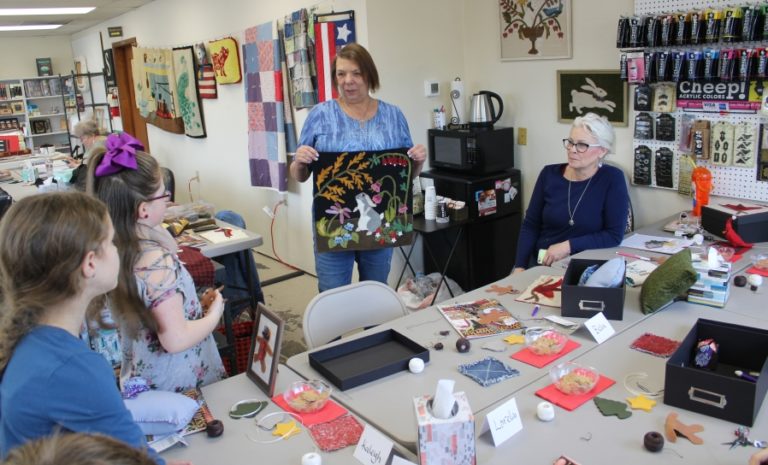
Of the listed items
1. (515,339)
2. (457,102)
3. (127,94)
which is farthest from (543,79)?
(127,94)

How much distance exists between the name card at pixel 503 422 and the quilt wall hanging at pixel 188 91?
574 centimetres

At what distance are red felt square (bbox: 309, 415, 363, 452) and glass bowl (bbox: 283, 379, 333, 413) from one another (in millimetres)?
70

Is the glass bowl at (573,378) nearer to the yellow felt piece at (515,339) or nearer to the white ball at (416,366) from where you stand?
the yellow felt piece at (515,339)

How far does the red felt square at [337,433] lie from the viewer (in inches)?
59.4

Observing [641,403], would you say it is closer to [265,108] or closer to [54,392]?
[54,392]

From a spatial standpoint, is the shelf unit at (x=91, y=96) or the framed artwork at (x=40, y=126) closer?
the shelf unit at (x=91, y=96)

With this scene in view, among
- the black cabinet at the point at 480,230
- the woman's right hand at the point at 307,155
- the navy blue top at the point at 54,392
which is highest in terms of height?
the woman's right hand at the point at 307,155

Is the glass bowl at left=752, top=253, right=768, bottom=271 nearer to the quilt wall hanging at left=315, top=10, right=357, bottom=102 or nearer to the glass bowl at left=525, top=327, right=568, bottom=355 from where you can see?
the glass bowl at left=525, top=327, right=568, bottom=355

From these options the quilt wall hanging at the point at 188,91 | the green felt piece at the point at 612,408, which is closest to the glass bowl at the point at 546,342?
the green felt piece at the point at 612,408

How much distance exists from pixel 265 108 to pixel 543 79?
228cm

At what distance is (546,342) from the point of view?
1.92m

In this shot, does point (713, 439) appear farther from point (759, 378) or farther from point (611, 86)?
point (611, 86)

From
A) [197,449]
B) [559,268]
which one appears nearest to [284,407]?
[197,449]

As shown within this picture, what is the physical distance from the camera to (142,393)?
163cm
